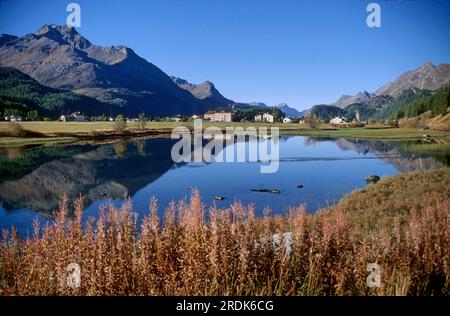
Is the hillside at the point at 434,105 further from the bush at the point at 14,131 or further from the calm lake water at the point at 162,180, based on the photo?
the bush at the point at 14,131

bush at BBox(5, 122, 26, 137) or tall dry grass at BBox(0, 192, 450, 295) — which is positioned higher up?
bush at BBox(5, 122, 26, 137)

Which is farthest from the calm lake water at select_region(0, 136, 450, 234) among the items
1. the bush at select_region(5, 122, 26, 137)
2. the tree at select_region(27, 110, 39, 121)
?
the tree at select_region(27, 110, 39, 121)

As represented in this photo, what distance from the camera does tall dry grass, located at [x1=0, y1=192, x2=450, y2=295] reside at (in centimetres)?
504

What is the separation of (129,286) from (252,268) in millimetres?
1748

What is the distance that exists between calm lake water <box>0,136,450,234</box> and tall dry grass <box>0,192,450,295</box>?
1466 cm

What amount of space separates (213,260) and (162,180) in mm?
30749

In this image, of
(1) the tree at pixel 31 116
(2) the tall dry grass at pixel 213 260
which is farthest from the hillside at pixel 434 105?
(1) the tree at pixel 31 116

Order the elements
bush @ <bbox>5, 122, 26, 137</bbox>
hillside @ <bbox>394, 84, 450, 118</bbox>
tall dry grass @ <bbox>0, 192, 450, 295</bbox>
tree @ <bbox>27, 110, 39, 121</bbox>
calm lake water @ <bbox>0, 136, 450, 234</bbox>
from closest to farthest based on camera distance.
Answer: tall dry grass @ <bbox>0, 192, 450, 295</bbox> → calm lake water @ <bbox>0, 136, 450, 234</bbox> → bush @ <bbox>5, 122, 26, 137</bbox> → hillside @ <bbox>394, 84, 450, 118</bbox> → tree @ <bbox>27, 110, 39, 121</bbox>

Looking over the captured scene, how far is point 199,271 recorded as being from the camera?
4969mm

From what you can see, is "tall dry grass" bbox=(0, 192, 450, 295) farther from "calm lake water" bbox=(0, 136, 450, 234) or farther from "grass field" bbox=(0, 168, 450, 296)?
"calm lake water" bbox=(0, 136, 450, 234)

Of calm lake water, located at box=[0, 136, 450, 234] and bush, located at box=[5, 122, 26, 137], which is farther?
bush, located at box=[5, 122, 26, 137]

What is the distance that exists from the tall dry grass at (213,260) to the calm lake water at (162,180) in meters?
14.7

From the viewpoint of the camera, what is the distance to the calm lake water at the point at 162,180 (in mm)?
25266

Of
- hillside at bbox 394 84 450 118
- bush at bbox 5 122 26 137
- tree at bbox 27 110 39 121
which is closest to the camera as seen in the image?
bush at bbox 5 122 26 137
